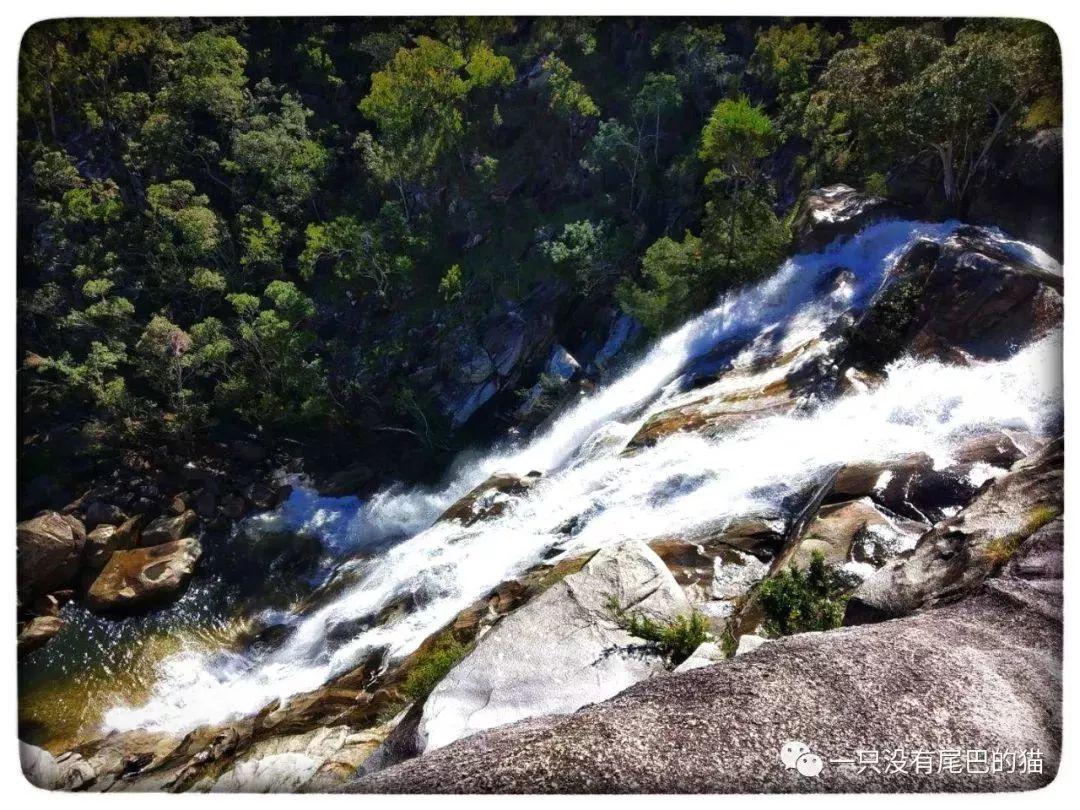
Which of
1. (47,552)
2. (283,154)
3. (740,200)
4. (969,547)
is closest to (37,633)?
(47,552)

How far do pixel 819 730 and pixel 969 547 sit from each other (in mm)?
2496

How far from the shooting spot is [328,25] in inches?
308

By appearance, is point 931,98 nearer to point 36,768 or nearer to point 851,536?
point 851,536

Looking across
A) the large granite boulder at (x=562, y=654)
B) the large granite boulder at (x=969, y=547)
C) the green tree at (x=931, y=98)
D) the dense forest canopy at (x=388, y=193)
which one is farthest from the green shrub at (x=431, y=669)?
the green tree at (x=931, y=98)

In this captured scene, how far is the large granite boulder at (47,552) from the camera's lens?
7461 millimetres

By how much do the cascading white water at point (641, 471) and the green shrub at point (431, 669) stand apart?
1233 mm

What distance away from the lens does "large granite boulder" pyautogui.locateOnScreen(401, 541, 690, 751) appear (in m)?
6.46

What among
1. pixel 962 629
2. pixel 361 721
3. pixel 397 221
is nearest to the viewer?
pixel 962 629

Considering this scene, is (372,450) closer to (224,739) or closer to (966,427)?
(224,739)

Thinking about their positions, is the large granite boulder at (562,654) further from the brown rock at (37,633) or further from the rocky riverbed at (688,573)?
the brown rock at (37,633)

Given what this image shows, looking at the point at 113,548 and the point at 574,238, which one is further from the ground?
the point at 574,238

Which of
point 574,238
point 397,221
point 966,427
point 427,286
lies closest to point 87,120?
point 397,221

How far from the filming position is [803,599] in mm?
6715

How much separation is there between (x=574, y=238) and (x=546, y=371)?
3066 mm
